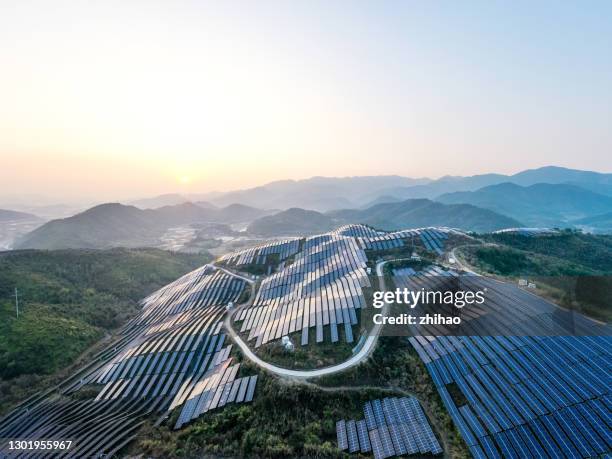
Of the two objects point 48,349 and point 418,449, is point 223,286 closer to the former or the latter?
point 48,349

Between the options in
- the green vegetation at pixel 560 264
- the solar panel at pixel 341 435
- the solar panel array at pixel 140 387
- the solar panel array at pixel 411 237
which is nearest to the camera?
the solar panel at pixel 341 435

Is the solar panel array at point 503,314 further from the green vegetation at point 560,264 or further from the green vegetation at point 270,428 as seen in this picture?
the green vegetation at point 270,428

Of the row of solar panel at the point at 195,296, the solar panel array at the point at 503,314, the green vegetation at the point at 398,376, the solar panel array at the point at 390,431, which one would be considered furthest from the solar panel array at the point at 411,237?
the solar panel array at the point at 390,431

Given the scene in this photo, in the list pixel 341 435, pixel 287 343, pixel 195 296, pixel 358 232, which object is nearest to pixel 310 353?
pixel 287 343

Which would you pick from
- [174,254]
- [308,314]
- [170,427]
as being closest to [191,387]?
[170,427]

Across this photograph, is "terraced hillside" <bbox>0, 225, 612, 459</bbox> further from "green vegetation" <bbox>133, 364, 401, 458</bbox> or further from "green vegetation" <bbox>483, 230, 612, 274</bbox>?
"green vegetation" <bbox>483, 230, 612, 274</bbox>

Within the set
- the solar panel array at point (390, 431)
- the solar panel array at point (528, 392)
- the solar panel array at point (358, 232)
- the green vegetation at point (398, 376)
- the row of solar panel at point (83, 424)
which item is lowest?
A: the row of solar panel at point (83, 424)

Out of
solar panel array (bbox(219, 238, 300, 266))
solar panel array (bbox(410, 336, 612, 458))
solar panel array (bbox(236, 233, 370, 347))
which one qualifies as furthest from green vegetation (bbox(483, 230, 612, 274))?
solar panel array (bbox(410, 336, 612, 458))
